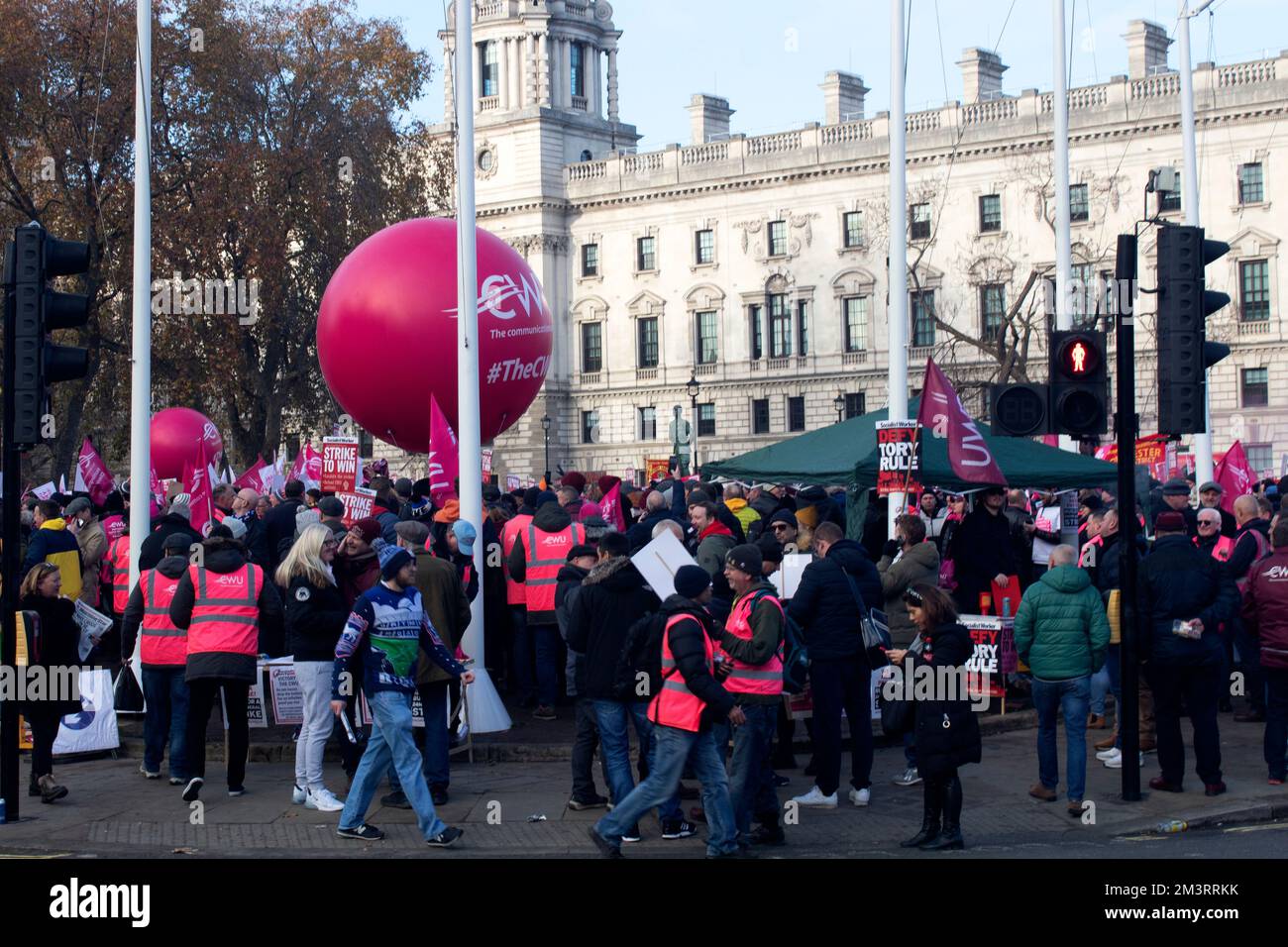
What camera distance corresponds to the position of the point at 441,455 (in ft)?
43.8

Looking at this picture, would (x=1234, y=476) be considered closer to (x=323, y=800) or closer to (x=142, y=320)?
(x=142, y=320)

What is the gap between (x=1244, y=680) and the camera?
1461cm

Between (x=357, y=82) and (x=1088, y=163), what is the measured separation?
32.5 meters

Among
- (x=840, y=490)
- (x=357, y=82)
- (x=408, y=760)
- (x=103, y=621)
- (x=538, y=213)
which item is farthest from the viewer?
(x=538, y=213)

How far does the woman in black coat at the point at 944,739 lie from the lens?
956 cm

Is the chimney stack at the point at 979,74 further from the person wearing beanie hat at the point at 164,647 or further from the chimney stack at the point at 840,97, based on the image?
the person wearing beanie hat at the point at 164,647

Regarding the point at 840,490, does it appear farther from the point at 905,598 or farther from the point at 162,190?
the point at 162,190

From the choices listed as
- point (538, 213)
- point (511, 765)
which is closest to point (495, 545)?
point (511, 765)

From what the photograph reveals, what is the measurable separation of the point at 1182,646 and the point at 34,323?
24.8 feet

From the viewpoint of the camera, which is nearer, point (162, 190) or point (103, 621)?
point (103, 621)

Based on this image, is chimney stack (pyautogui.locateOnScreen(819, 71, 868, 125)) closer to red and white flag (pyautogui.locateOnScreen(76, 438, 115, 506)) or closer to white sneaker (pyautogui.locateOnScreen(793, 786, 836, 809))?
red and white flag (pyautogui.locateOnScreen(76, 438, 115, 506))

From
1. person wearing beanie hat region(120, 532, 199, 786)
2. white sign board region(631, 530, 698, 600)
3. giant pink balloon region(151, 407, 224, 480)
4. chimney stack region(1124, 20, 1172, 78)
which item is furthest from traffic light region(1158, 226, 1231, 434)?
chimney stack region(1124, 20, 1172, 78)

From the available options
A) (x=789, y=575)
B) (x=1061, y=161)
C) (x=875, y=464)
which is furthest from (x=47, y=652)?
(x=1061, y=161)

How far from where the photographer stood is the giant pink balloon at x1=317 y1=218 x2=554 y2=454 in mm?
13234
